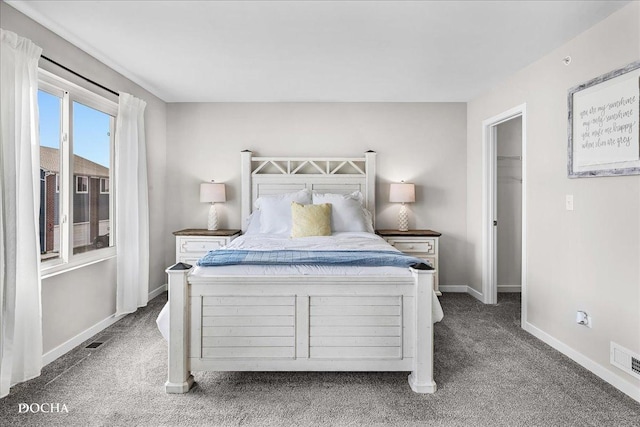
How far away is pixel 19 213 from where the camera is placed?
7.28 ft

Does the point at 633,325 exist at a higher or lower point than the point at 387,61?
lower

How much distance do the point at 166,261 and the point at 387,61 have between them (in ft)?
11.6

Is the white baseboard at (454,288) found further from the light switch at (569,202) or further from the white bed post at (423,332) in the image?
the white bed post at (423,332)

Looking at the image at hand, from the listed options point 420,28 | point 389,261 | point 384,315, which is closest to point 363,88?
point 420,28

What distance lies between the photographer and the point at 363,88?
156 inches

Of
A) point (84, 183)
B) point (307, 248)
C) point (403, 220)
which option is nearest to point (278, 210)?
point (307, 248)

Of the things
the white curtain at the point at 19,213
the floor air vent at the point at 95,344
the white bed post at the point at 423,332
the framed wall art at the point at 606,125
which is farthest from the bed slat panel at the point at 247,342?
the framed wall art at the point at 606,125

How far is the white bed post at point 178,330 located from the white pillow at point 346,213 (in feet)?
6.60

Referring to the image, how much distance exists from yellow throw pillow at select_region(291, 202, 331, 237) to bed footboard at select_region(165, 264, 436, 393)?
1432mm

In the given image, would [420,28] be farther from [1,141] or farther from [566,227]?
[1,141]

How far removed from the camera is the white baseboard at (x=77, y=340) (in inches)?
102

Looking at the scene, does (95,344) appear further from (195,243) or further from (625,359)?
(625,359)

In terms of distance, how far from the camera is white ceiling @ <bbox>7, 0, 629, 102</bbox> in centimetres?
231

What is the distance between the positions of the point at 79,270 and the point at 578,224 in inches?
156
